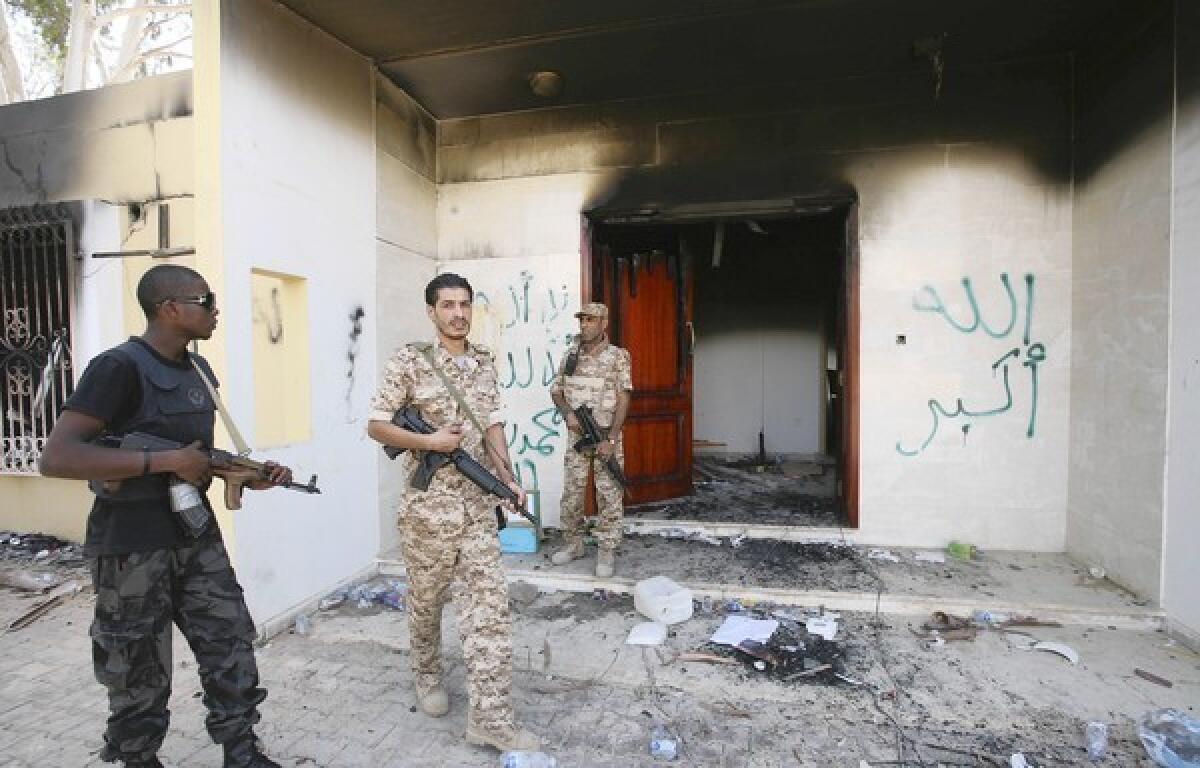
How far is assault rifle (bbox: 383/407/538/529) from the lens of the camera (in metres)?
2.41

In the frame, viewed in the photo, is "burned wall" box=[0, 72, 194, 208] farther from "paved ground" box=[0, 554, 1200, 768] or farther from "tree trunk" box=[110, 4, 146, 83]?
"tree trunk" box=[110, 4, 146, 83]

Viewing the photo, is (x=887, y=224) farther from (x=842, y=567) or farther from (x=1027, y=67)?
(x=842, y=567)

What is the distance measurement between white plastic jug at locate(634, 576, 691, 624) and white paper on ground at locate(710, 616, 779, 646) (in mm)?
258

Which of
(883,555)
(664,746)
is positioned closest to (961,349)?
(883,555)

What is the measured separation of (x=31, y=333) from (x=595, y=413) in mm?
4730

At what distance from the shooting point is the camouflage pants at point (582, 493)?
4.41 meters

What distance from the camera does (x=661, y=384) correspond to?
617cm

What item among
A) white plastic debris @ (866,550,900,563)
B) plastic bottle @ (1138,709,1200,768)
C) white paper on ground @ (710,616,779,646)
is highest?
white plastic debris @ (866,550,900,563)

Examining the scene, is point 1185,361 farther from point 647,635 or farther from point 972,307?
point 647,635

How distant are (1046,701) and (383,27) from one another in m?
5.57

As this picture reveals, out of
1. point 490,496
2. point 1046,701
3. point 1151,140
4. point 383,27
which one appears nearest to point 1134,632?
point 1046,701

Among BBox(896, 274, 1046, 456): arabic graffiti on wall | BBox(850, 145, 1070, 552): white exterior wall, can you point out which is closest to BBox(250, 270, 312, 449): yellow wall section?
BBox(850, 145, 1070, 552): white exterior wall

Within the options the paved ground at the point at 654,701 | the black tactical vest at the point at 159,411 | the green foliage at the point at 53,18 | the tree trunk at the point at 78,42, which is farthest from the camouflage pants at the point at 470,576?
the green foliage at the point at 53,18

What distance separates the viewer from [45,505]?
507 cm
